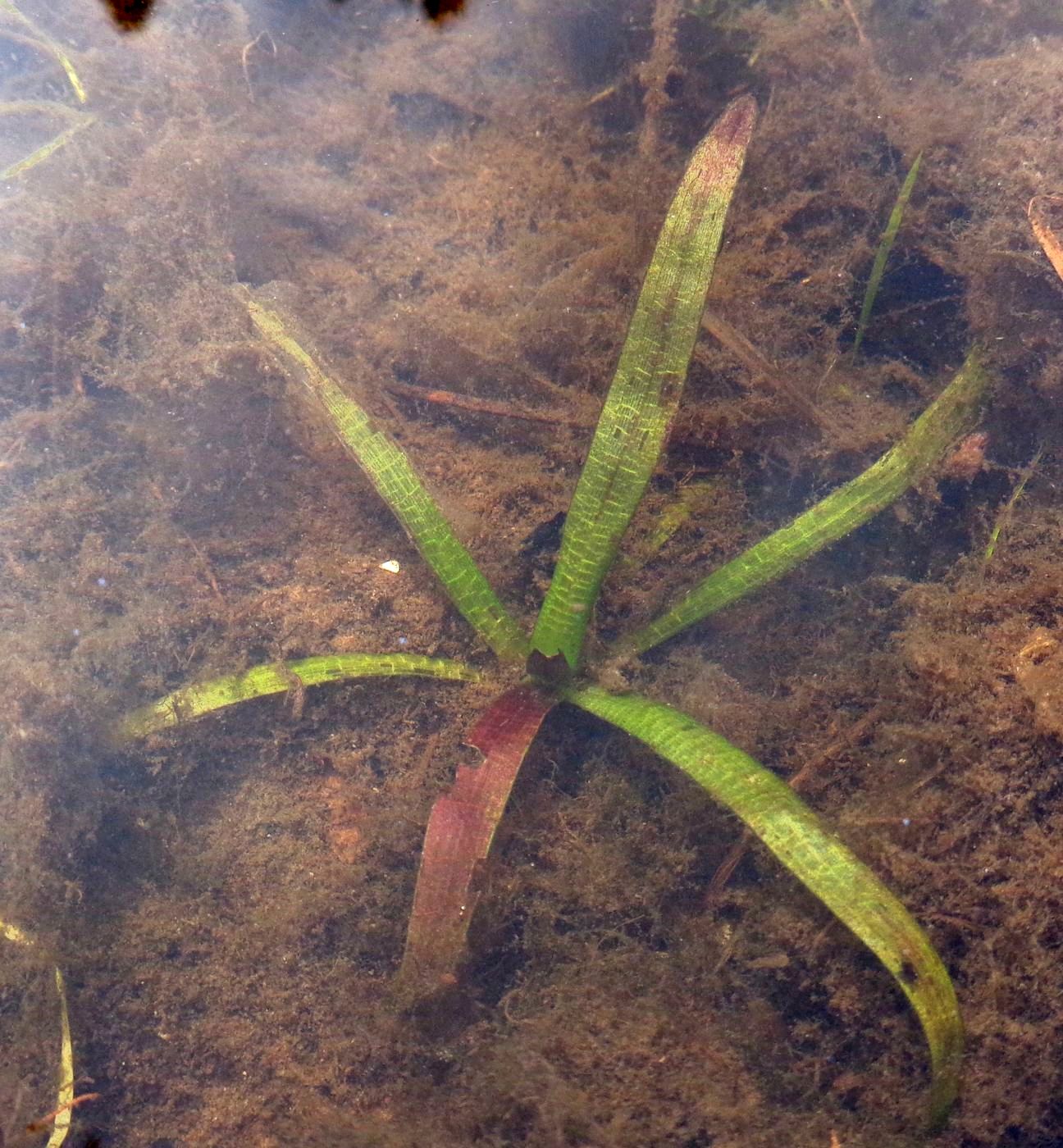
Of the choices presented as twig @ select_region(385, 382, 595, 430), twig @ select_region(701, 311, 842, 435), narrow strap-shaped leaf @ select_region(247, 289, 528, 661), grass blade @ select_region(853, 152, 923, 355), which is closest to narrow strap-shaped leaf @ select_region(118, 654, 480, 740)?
narrow strap-shaped leaf @ select_region(247, 289, 528, 661)

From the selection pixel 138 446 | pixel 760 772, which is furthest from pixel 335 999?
pixel 138 446

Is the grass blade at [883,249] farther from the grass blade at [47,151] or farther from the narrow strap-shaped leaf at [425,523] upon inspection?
the grass blade at [47,151]

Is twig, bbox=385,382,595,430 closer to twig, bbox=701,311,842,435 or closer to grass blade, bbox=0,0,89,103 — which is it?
twig, bbox=701,311,842,435

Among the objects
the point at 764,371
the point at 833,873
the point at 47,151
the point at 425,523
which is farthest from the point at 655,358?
the point at 47,151

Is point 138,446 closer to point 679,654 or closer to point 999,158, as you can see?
point 679,654

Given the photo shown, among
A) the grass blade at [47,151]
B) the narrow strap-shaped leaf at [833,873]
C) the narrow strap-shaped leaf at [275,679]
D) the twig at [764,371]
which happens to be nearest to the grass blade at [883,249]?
the twig at [764,371]

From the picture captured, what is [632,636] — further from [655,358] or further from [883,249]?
[883,249]
